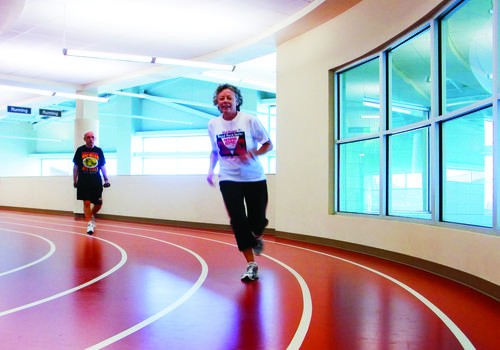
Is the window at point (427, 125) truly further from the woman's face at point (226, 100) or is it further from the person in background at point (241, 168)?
the woman's face at point (226, 100)

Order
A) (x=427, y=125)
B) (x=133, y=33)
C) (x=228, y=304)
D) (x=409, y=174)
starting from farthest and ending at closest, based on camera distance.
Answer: (x=133, y=33) < (x=409, y=174) < (x=427, y=125) < (x=228, y=304)

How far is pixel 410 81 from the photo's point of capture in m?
6.04

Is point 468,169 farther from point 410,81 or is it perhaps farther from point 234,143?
point 234,143

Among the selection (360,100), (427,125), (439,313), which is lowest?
(439,313)

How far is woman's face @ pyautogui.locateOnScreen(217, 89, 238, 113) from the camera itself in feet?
14.3

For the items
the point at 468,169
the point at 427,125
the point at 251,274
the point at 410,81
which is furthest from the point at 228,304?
the point at 410,81

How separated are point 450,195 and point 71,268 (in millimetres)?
3973

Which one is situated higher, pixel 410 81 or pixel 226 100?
pixel 410 81

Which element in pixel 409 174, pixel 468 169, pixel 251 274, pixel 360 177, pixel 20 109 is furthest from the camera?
pixel 20 109

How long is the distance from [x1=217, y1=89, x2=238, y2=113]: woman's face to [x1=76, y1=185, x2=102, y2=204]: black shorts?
4.49 m

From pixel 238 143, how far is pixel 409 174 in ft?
8.74

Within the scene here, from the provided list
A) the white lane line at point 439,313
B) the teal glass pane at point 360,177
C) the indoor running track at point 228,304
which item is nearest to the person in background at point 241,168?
the indoor running track at point 228,304

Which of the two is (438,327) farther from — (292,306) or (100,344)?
(100,344)

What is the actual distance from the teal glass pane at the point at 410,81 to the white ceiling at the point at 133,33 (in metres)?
1.39
